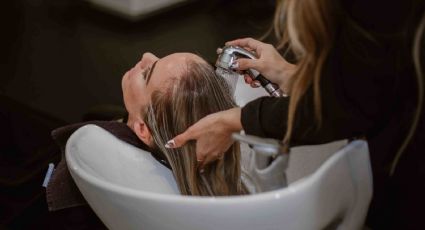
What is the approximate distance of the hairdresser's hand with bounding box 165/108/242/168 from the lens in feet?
3.20

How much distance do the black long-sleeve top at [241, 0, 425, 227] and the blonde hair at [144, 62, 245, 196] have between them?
21cm

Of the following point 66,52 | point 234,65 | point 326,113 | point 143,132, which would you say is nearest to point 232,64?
point 234,65

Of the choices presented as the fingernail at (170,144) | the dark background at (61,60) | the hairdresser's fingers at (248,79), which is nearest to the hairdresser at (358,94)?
the fingernail at (170,144)

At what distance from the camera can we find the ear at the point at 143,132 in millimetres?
1185

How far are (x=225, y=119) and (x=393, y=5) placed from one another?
347mm

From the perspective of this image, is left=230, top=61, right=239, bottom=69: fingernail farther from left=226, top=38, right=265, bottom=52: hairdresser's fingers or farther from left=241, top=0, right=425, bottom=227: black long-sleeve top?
left=241, top=0, right=425, bottom=227: black long-sleeve top

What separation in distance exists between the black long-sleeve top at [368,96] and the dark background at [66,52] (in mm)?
594

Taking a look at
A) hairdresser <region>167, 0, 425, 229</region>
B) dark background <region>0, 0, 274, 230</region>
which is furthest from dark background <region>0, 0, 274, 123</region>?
hairdresser <region>167, 0, 425, 229</region>

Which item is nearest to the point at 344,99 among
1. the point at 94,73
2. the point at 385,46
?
the point at 385,46

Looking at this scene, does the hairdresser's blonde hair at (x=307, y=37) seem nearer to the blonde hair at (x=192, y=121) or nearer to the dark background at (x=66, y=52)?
the blonde hair at (x=192, y=121)

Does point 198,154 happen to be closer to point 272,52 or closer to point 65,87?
point 272,52

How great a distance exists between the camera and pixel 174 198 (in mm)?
846

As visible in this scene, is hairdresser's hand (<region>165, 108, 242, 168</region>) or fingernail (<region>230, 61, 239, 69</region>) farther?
fingernail (<region>230, 61, 239, 69</region>)

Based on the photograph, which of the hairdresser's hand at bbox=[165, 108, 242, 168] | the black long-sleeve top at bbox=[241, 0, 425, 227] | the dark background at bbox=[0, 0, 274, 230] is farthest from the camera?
the dark background at bbox=[0, 0, 274, 230]
